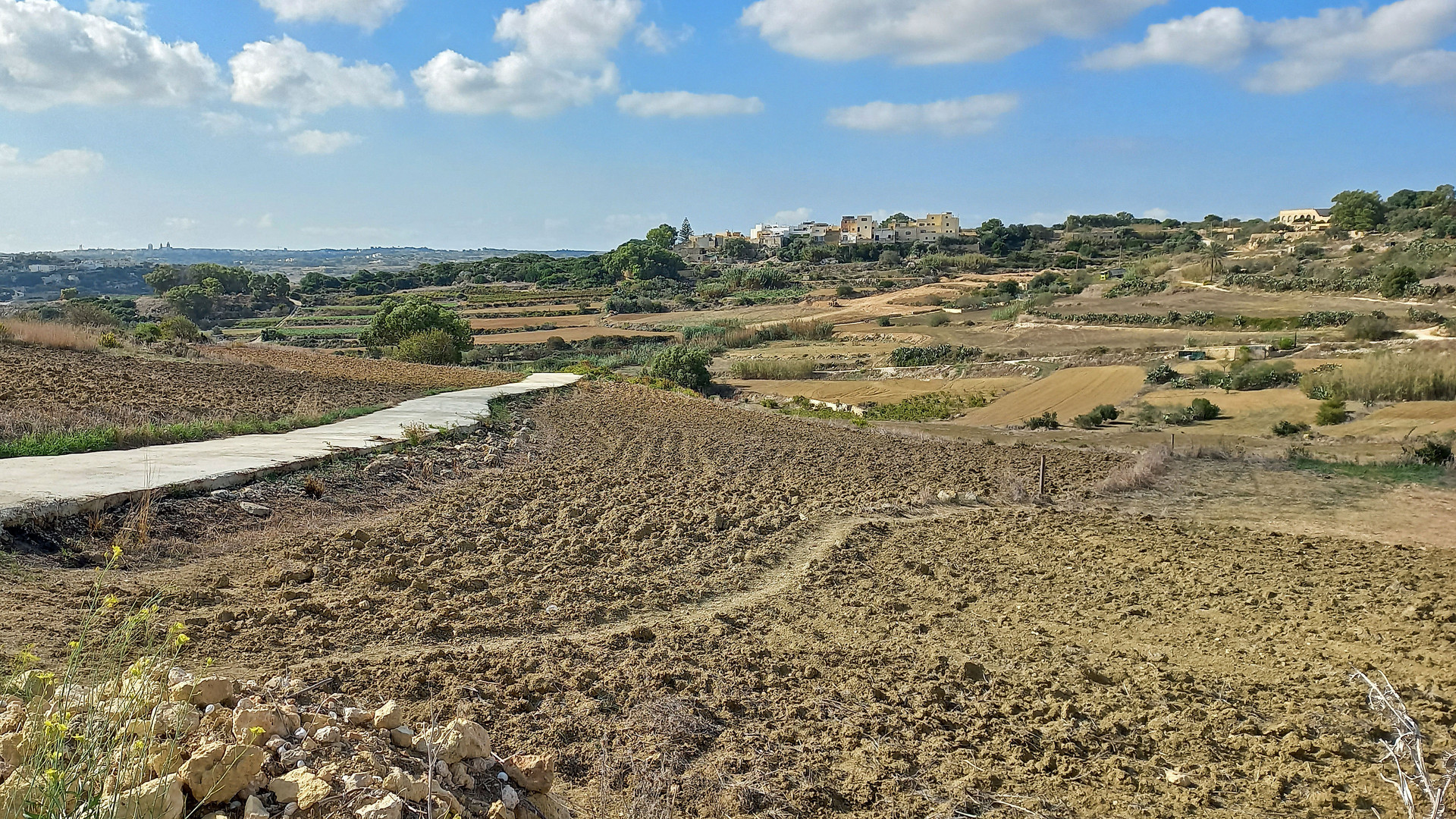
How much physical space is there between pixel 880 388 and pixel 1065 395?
359 inches

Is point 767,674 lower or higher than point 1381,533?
higher

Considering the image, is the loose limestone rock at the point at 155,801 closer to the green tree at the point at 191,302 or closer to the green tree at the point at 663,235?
the green tree at the point at 191,302

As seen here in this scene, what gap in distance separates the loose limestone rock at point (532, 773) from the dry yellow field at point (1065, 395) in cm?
2878

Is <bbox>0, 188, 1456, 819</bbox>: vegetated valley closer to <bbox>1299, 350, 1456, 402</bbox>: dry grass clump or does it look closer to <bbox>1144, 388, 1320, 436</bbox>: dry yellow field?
<bbox>1144, 388, 1320, 436</bbox>: dry yellow field

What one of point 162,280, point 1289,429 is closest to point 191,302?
point 162,280

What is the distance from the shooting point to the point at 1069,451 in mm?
20812

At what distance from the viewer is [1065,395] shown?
117 ft

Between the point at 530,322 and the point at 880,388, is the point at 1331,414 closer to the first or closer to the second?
the point at 880,388

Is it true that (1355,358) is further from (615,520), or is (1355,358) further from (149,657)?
(149,657)

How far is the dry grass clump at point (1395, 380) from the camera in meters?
27.0

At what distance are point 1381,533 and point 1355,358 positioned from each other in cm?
2679

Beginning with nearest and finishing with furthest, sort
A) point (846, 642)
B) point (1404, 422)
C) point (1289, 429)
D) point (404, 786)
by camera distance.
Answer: point (404, 786) → point (846, 642) → point (1404, 422) → point (1289, 429)

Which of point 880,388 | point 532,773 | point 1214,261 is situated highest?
point 1214,261

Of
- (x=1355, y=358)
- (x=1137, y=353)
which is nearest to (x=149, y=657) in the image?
(x=1355, y=358)
